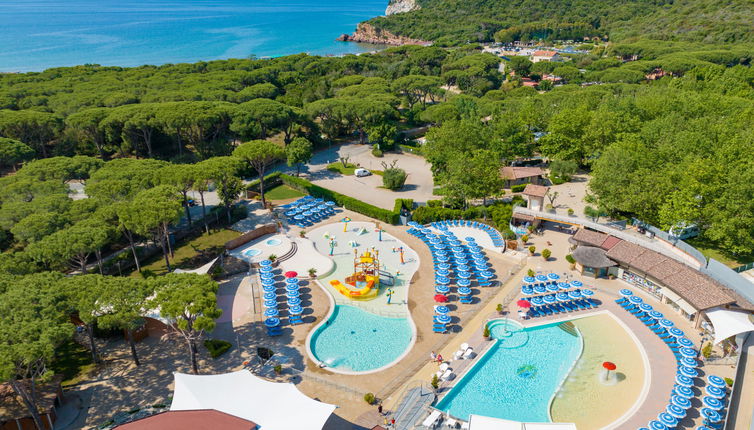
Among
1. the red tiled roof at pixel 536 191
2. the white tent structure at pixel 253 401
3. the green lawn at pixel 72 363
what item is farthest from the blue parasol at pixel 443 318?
the green lawn at pixel 72 363

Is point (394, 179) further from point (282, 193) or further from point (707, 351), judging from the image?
point (707, 351)

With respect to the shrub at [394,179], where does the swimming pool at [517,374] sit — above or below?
below

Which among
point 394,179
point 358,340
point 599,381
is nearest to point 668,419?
point 599,381

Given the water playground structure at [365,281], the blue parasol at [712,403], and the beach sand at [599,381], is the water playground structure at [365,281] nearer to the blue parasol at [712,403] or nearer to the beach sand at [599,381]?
the beach sand at [599,381]

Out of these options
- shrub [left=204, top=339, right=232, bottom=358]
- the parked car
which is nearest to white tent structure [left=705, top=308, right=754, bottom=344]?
shrub [left=204, top=339, right=232, bottom=358]

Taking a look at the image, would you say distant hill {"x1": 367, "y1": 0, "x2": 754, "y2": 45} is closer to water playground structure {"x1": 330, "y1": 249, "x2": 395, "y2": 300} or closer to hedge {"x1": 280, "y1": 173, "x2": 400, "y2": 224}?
hedge {"x1": 280, "y1": 173, "x2": 400, "y2": 224}
